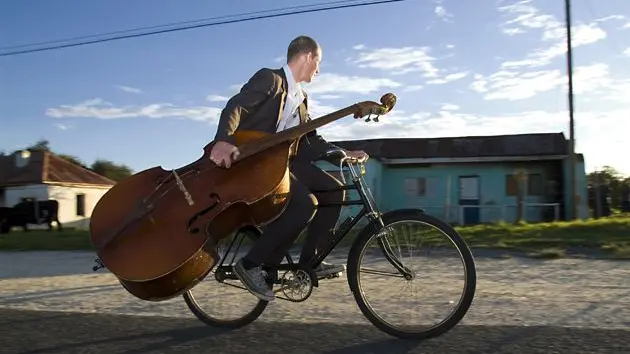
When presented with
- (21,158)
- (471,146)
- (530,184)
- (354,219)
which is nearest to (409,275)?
(354,219)

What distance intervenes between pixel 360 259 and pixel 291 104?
43.3 inches

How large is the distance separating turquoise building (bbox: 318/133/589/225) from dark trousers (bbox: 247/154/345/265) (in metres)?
19.4

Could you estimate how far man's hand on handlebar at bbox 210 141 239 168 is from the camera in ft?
11.4

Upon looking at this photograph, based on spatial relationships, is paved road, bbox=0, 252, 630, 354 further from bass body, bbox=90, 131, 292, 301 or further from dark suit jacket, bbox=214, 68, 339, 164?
dark suit jacket, bbox=214, 68, 339, 164

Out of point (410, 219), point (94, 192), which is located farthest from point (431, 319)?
point (94, 192)

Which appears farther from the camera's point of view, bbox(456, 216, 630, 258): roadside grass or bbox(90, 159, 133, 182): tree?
bbox(90, 159, 133, 182): tree

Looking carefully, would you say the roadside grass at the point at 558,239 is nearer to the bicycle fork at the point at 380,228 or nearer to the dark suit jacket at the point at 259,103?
the bicycle fork at the point at 380,228

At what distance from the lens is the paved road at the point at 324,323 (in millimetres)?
3527

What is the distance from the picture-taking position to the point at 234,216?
3619mm

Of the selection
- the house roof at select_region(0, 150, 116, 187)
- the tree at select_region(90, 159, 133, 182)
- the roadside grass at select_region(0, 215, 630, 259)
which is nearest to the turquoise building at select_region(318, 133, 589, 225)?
the roadside grass at select_region(0, 215, 630, 259)

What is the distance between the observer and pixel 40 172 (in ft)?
104

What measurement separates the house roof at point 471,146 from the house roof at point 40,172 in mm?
15995

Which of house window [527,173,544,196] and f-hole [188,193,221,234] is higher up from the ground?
house window [527,173,544,196]

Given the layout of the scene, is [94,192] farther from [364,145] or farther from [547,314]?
[547,314]
